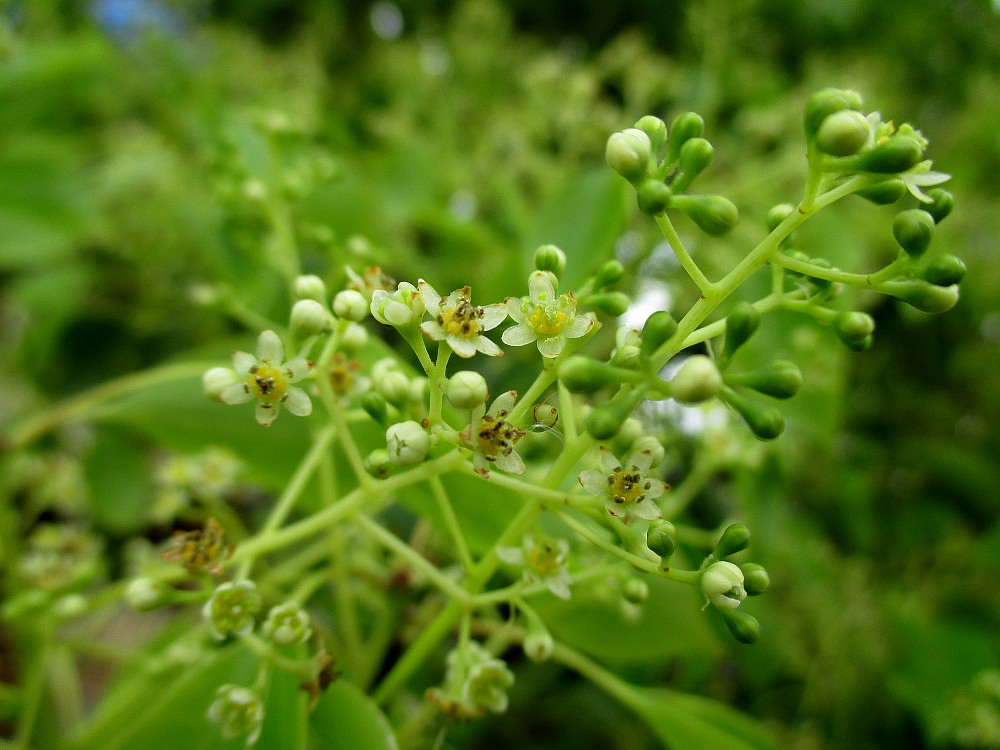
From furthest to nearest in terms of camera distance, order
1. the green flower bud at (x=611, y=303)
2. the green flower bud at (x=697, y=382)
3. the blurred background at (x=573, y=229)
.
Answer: the blurred background at (x=573, y=229)
the green flower bud at (x=611, y=303)
the green flower bud at (x=697, y=382)

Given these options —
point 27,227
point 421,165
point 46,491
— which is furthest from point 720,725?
point 27,227

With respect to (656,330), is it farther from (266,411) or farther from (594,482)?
(266,411)

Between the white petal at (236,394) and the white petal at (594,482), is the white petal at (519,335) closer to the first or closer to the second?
the white petal at (594,482)

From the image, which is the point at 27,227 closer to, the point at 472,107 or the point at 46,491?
the point at 46,491

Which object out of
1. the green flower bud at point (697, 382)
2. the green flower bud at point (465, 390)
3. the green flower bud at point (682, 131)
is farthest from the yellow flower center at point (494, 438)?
the green flower bud at point (682, 131)

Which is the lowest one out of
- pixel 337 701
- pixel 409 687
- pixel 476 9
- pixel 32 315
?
pixel 32 315

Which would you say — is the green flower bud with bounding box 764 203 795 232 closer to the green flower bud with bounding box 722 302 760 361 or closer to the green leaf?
the green flower bud with bounding box 722 302 760 361
